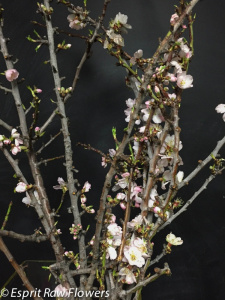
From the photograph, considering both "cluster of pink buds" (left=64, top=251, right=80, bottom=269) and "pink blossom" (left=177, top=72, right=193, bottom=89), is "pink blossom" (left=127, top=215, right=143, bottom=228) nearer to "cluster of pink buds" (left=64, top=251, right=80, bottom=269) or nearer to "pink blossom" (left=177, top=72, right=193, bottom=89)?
"cluster of pink buds" (left=64, top=251, right=80, bottom=269)

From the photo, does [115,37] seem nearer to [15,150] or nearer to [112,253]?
[15,150]

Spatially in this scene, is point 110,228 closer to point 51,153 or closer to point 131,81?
point 131,81

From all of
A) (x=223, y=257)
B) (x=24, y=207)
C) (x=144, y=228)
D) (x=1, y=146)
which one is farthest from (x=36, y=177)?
(x=223, y=257)

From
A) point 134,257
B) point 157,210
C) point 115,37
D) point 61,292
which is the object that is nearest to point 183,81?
point 115,37

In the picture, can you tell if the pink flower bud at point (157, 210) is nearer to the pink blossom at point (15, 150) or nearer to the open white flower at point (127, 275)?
the open white flower at point (127, 275)

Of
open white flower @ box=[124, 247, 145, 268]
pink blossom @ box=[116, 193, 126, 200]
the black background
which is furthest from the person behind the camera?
the black background

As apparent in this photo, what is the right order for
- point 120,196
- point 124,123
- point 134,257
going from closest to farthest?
1. point 134,257
2. point 120,196
3. point 124,123

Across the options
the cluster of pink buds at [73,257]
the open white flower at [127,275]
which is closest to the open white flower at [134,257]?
the open white flower at [127,275]

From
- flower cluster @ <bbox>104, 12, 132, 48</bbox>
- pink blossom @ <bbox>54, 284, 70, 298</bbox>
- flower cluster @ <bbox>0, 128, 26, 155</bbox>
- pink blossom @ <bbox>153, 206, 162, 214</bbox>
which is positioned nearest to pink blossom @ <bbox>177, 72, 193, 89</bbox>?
flower cluster @ <bbox>104, 12, 132, 48</bbox>
